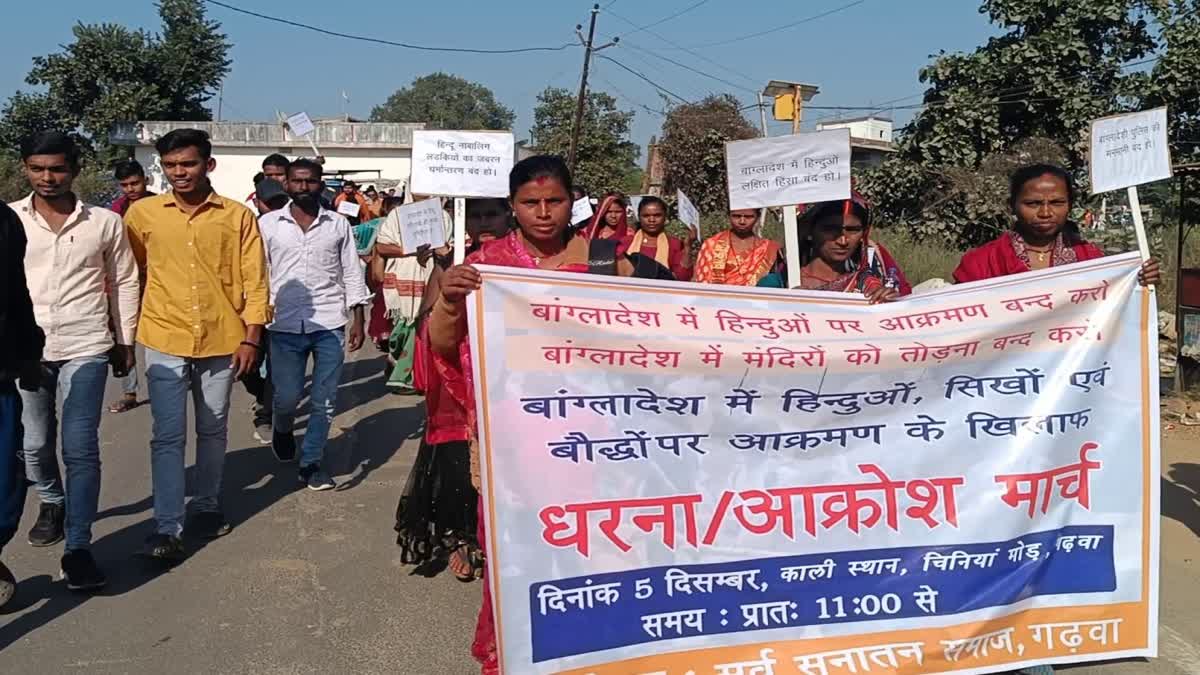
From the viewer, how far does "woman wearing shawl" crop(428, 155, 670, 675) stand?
323 cm

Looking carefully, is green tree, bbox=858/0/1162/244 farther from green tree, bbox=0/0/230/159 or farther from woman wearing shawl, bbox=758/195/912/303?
green tree, bbox=0/0/230/159

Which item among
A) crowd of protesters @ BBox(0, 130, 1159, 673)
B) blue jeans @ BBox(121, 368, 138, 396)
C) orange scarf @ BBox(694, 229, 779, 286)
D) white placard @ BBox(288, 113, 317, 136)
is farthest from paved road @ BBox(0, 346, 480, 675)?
white placard @ BBox(288, 113, 317, 136)

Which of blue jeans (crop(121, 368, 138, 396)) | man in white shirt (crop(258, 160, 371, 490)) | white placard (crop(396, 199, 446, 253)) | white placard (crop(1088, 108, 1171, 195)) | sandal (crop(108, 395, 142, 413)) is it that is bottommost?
sandal (crop(108, 395, 142, 413))

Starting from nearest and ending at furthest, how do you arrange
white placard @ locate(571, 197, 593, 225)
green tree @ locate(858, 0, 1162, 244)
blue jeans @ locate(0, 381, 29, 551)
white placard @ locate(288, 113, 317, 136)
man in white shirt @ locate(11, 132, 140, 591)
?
blue jeans @ locate(0, 381, 29, 551), man in white shirt @ locate(11, 132, 140, 591), white placard @ locate(571, 197, 593, 225), white placard @ locate(288, 113, 317, 136), green tree @ locate(858, 0, 1162, 244)

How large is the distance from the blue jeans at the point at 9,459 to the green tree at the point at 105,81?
44.7 metres

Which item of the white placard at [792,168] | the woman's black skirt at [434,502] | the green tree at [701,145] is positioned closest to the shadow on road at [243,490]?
the woman's black skirt at [434,502]

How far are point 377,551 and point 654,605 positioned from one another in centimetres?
219

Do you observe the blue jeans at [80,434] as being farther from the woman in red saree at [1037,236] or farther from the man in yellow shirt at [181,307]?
the woman in red saree at [1037,236]

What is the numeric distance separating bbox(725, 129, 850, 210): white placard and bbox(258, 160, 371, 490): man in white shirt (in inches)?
112

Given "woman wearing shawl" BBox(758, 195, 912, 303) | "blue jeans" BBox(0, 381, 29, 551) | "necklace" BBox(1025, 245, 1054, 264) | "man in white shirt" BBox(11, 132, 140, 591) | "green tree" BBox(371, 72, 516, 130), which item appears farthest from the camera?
"green tree" BBox(371, 72, 516, 130)

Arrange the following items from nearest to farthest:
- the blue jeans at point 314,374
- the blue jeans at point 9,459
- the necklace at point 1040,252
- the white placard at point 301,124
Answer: the blue jeans at point 9,459
the necklace at point 1040,252
the blue jeans at point 314,374
the white placard at point 301,124

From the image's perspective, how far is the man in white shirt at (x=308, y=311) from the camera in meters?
5.72

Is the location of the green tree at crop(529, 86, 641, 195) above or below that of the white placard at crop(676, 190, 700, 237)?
above

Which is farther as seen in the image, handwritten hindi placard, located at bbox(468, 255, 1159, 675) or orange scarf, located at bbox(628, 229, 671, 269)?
orange scarf, located at bbox(628, 229, 671, 269)
